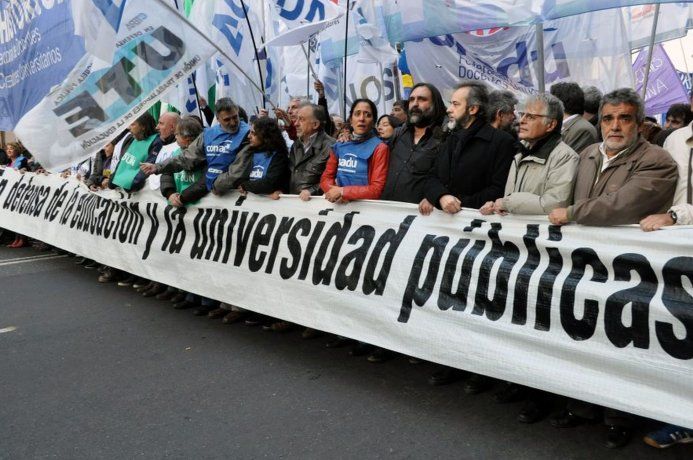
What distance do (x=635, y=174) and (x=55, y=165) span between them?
14.6 feet

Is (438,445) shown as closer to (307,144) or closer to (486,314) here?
(486,314)

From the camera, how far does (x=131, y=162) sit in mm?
6598

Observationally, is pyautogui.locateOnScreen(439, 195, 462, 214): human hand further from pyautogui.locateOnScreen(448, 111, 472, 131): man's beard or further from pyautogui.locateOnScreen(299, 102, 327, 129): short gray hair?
pyautogui.locateOnScreen(299, 102, 327, 129): short gray hair

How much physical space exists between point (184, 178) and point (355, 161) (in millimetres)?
1995

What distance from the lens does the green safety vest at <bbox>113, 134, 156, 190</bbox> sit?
654cm

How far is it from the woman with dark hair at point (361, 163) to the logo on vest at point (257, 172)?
0.66m

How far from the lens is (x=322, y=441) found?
3275 millimetres

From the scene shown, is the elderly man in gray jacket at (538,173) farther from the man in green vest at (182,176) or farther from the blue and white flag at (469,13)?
the man in green vest at (182,176)

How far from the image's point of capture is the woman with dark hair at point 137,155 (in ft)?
21.3

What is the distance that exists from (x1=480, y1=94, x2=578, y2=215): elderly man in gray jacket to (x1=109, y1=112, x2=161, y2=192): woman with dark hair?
13.0ft

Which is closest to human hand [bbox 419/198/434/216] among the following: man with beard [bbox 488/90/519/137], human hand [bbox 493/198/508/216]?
human hand [bbox 493/198/508/216]

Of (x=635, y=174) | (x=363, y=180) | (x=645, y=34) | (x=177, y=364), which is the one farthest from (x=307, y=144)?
(x=645, y=34)

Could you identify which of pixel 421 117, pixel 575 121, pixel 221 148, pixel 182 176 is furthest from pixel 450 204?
pixel 182 176

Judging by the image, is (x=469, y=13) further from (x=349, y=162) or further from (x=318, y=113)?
(x=349, y=162)
